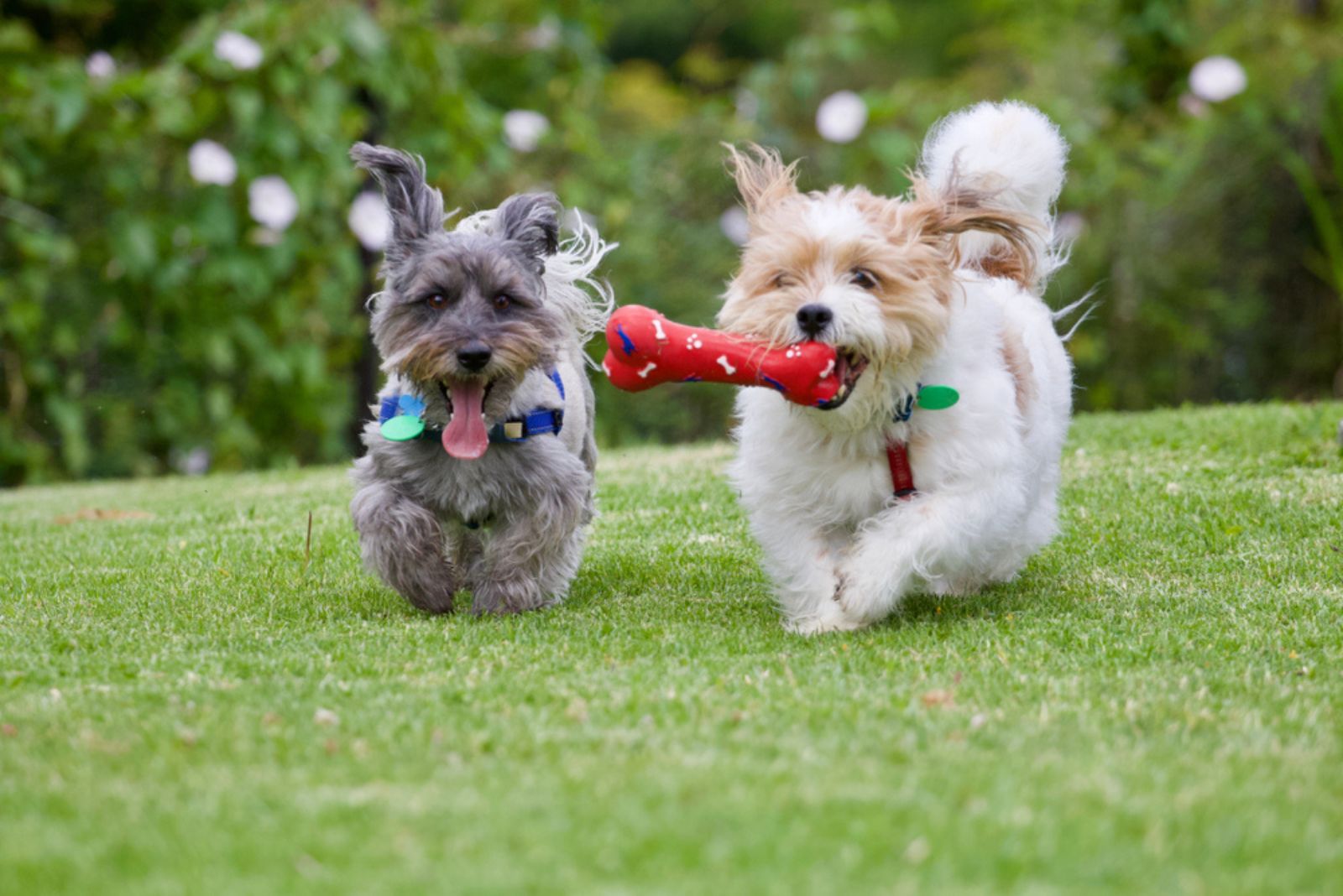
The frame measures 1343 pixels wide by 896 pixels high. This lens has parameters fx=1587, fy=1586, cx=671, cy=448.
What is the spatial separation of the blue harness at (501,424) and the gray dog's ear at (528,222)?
56cm

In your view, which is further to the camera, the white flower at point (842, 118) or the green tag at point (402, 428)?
the white flower at point (842, 118)

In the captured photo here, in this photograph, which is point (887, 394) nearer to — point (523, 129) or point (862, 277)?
point (862, 277)

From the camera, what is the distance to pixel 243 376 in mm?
11688

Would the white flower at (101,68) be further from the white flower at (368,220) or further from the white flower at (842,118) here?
the white flower at (842,118)

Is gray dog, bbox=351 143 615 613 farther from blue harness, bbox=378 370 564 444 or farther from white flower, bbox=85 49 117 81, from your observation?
white flower, bbox=85 49 117 81

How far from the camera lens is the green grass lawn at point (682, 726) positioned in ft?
9.73

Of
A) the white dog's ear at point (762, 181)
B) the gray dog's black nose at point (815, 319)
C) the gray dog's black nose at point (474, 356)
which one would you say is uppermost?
the white dog's ear at point (762, 181)

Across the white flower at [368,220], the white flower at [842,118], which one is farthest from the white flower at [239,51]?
the white flower at [842,118]

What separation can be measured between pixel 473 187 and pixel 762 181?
701 cm

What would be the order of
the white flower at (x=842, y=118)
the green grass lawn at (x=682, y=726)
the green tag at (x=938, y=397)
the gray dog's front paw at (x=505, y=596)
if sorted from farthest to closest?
the white flower at (x=842, y=118)
the gray dog's front paw at (x=505, y=596)
the green tag at (x=938, y=397)
the green grass lawn at (x=682, y=726)

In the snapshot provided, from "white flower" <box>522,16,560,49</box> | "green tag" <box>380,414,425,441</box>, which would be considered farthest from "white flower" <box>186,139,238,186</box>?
"green tag" <box>380,414,425,441</box>

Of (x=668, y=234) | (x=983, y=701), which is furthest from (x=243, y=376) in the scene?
(x=983, y=701)

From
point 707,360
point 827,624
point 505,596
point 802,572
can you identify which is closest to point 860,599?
point 827,624

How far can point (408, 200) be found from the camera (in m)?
5.65
